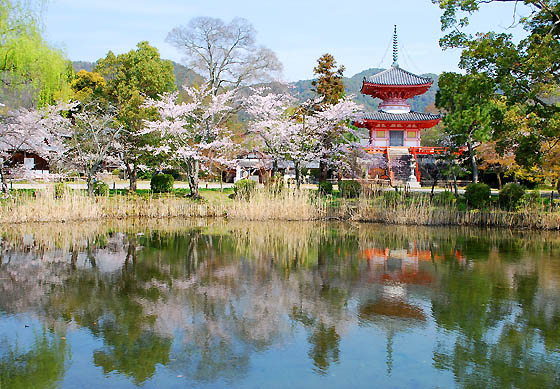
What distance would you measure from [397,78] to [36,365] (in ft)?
97.8

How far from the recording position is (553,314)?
20.6ft

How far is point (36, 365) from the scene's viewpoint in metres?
4.63

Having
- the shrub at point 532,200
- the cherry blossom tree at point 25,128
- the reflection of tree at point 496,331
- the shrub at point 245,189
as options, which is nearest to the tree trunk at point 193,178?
the shrub at point 245,189

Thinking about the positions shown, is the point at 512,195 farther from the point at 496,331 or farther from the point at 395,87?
the point at 395,87

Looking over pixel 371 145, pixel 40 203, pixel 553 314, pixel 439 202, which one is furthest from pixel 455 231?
pixel 371 145

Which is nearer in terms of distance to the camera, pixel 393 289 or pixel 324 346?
pixel 324 346

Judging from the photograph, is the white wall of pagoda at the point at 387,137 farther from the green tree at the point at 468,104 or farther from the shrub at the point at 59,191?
the shrub at the point at 59,191

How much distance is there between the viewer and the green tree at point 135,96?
19.1 meters

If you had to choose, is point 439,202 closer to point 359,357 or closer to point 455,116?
point 455,116

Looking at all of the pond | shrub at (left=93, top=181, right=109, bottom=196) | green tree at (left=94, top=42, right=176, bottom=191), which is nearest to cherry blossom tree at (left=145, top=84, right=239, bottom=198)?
green tree at (left=94, top=42, right=176, bottom=191)

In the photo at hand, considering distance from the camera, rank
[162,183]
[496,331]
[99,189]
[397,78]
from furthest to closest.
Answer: [397,78]
[162,183]
[99,189]
[496,331]

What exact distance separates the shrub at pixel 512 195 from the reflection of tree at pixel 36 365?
→ 12965 mm

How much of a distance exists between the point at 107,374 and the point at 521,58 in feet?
38.4

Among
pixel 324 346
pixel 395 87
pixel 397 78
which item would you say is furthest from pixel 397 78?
pixel 324 346
